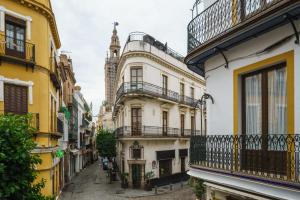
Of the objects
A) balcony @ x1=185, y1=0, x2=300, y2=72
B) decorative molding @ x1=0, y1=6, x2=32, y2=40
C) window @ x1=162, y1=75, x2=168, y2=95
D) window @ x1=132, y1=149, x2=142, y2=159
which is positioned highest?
decorative molding @ x1=0, y1=6, x2=32, y2=40

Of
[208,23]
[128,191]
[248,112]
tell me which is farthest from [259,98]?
[128,191]

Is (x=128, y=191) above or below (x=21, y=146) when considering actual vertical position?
below

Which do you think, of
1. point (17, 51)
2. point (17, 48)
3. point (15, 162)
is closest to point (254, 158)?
point (15, 162)

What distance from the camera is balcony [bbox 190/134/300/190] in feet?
15.6

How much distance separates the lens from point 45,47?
15297mm

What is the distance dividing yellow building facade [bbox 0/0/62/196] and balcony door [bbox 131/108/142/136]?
12034 mm

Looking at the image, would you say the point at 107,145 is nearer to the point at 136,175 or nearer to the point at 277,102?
the point at 136,175

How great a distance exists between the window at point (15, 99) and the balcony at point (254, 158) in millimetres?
10016

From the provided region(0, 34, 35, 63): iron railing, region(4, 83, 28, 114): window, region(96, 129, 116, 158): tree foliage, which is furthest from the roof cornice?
region(96, 129, 116, 158): tree foliage

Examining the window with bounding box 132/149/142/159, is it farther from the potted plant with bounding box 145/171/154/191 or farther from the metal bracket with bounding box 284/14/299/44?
the metal bracket with bounding box 284/14/299/44

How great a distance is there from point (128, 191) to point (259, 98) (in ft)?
69.8

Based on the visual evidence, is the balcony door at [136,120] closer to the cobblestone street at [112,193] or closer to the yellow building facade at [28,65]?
the cobblestone street at [112,193]

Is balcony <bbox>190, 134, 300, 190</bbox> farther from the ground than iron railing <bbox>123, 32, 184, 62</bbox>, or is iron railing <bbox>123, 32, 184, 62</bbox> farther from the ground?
iron railing <bbox>123, 32, 184, 62</bbox>

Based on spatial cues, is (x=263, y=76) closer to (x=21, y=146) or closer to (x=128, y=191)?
(x=21, y=146)
